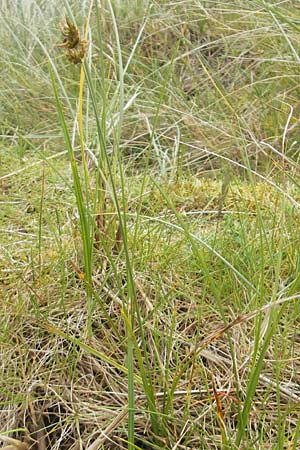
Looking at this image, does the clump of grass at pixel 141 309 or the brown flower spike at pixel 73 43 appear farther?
the clump of grass at pixel 141 309

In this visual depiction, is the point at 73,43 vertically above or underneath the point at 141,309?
above

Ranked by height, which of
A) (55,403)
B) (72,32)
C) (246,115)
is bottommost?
(246,115)

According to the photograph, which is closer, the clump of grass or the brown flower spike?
the brown flower spike

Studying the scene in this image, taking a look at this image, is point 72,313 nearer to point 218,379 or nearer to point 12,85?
point 218,379

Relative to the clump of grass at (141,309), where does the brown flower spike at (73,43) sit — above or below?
above

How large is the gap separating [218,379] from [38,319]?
33cm

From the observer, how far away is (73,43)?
0.76 metres

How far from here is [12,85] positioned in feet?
9.61

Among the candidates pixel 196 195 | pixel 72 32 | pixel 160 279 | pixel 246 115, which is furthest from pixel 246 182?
pixel 72 32

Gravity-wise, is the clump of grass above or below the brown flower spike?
below

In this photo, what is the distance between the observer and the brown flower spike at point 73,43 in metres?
0.76

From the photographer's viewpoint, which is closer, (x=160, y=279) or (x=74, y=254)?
(x=160, y=279)

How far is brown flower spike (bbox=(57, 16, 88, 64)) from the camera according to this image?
76 cm

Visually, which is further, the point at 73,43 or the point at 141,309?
the point at 141,309
